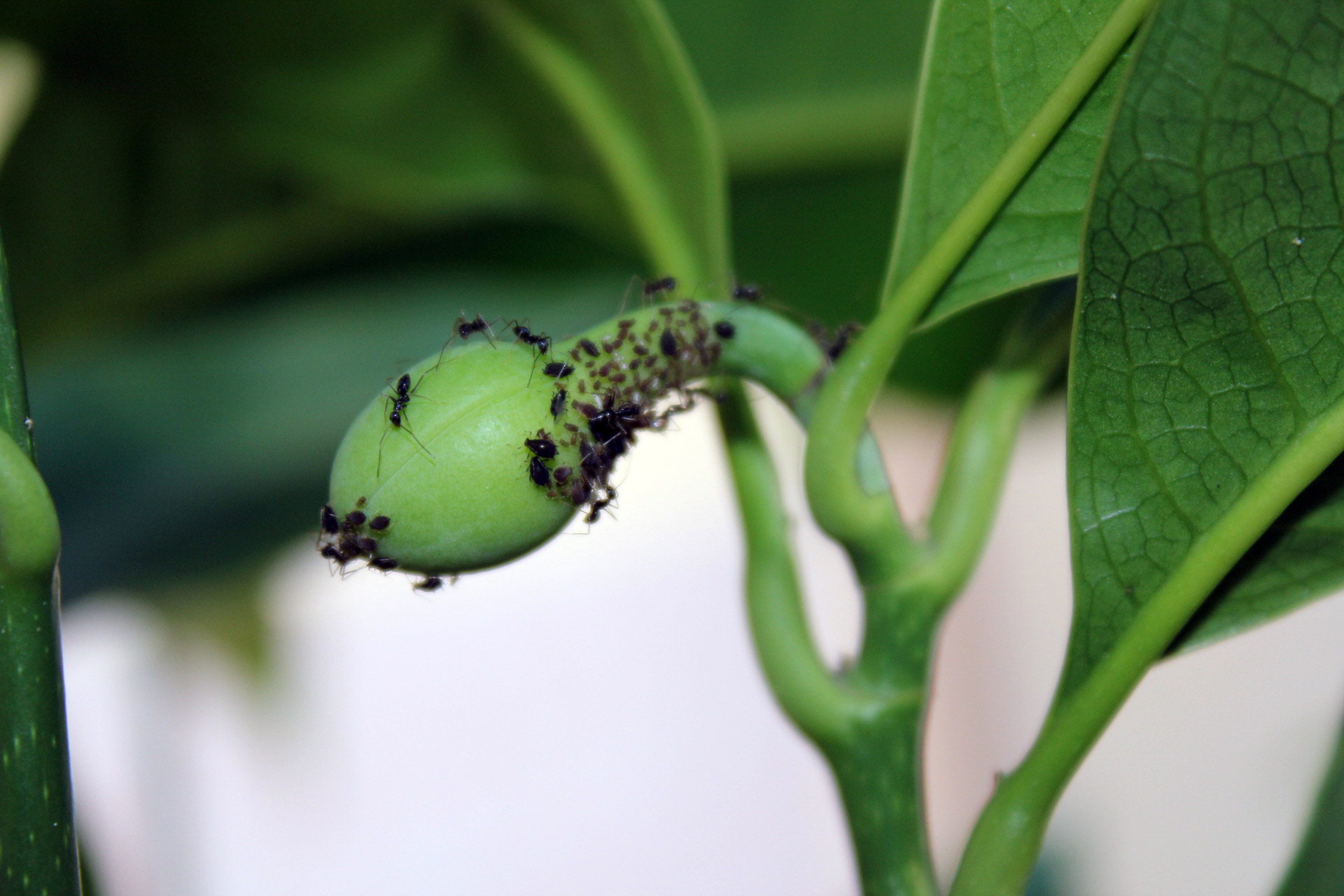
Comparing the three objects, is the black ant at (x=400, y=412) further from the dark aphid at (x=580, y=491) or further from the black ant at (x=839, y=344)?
the black ant at (x=839, y=344)

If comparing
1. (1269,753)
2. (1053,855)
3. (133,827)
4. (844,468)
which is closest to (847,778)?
(844,468)

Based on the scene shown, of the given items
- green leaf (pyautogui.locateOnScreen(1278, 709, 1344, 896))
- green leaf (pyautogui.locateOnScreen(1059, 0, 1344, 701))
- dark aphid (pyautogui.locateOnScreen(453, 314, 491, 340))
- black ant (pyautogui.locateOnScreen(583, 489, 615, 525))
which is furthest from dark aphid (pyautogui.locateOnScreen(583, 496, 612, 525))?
green leaf (pyautogui.locateOnScreen(1278, 709, 1344, 896))

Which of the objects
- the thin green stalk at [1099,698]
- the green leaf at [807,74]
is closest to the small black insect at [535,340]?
the thin green stalk at [1099,698]

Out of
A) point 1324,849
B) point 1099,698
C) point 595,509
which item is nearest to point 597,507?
point 595,509

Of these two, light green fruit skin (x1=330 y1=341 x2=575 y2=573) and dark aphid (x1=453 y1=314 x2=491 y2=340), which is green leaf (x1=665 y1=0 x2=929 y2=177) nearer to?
dark aphid (x1=453 y1=314 x2=491 y2=340)

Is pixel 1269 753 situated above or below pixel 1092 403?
below

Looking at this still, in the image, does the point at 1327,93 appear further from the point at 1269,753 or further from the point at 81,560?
the point at 1269,753

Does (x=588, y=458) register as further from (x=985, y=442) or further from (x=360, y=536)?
(x=985, y=442)
